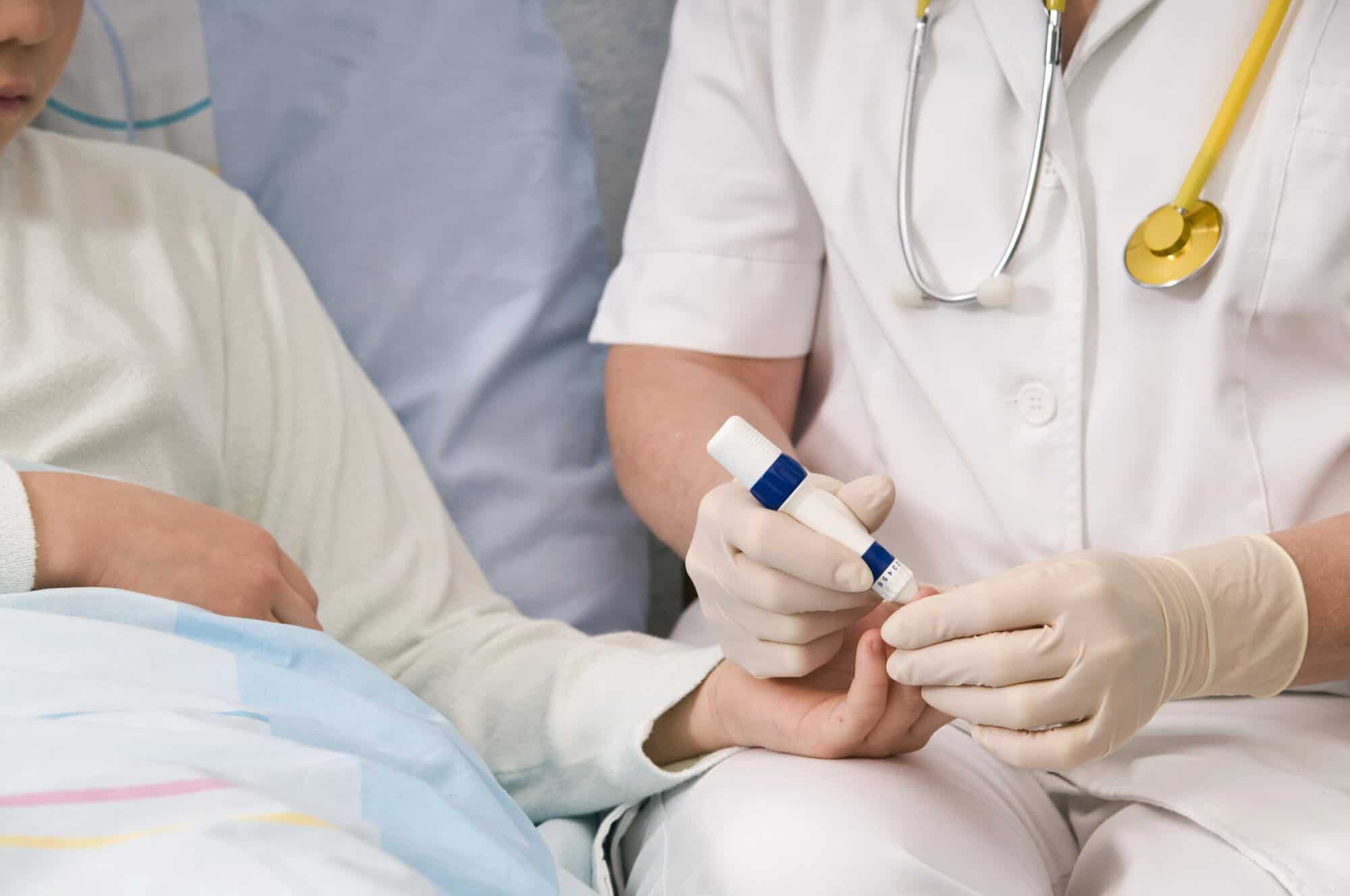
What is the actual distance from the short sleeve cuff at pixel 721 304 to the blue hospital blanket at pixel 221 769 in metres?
0.46

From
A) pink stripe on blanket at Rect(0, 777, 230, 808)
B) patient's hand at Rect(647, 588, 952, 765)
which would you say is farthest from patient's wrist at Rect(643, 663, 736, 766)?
pink stripe on blanket at Rect(0, 777, 230, 808)

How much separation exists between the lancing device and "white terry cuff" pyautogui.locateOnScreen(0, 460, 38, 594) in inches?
16.0

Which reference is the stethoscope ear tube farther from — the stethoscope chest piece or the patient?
the patient

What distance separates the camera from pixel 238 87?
4.02 feet

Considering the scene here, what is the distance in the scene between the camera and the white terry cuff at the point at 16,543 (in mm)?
698

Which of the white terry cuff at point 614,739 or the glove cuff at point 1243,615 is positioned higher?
the glove cuff at point 1243,615

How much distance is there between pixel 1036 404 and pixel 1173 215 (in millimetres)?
162

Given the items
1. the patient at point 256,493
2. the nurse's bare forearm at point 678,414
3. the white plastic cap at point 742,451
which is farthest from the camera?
the nurse's bare forearm at point 678,414

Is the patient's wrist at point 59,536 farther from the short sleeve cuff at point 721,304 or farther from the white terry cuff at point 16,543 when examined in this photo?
the short sleeve cuff at point 721,304

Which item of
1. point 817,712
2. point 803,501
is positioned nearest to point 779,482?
point 803,501

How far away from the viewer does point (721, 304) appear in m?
1.07

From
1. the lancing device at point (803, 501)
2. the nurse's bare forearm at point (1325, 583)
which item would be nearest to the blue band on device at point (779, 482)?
the lancing device at point (803, 501)

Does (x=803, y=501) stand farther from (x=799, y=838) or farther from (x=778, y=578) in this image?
(x=799, y=838)

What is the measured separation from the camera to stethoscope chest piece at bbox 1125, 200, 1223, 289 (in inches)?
32.2
